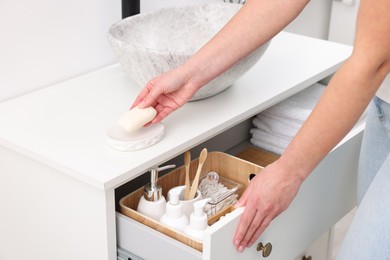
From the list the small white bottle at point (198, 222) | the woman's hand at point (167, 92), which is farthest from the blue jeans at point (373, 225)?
the woman's hand at point (167, 92)

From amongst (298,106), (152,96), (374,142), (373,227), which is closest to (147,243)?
(152,96)

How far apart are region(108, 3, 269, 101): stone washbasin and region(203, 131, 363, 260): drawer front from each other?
0.26 m

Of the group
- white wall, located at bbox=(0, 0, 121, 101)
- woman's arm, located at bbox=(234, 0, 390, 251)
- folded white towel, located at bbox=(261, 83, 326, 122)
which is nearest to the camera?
woman's arm, located at bbox=(234, 0, 390, 251)

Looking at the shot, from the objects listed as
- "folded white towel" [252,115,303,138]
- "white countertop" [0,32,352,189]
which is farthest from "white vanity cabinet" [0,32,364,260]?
"folded white towel" [252,115,303,138]

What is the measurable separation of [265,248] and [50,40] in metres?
0.64

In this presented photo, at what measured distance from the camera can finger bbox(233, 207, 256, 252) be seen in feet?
3.80

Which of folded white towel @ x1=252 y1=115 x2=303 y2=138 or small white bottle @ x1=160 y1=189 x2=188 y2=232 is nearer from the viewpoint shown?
small white bottle @ x1=160 y1=189 x2=188 y2=232

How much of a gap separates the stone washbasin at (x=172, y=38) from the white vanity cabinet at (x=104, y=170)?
77 millimetres

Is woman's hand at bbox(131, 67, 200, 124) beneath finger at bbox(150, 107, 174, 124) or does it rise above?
above

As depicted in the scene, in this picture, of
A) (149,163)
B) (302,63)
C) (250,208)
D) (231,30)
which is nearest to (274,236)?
(250,208)

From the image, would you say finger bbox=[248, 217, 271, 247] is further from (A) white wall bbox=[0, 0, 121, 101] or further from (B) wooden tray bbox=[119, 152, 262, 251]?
(A) white wall bbox=[0, 0, 121, 101]

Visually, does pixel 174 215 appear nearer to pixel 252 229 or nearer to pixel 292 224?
pixel 252 229

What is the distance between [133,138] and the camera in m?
1.25

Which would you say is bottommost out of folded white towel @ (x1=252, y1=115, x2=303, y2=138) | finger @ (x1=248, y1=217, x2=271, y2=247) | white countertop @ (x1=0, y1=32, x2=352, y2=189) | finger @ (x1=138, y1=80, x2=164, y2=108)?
folded white towel @ (x1=252, y1=115, x2=303, y2=138)
